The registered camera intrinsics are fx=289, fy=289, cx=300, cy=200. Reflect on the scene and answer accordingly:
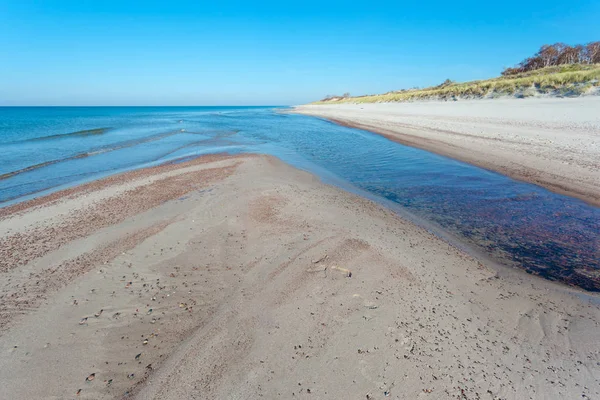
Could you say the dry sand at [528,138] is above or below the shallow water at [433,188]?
above

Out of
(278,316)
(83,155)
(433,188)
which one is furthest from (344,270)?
(83,155)

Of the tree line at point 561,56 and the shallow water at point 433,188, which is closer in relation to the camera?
the shallow water at point 433,188

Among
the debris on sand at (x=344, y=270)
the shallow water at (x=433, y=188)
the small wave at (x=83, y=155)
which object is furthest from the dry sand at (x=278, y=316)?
the small wave at (x=83, y=155)

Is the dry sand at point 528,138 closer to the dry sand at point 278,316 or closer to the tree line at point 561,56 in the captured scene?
the dry sand at point 278,316

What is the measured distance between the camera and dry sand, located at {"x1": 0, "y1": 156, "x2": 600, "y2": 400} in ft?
9.79

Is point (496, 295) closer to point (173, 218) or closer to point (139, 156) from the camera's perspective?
point (173, 218)

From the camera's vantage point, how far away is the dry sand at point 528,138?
10.1 meters

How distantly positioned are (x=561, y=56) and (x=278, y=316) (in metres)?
60.7

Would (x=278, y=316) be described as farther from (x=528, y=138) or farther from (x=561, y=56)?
(x=561, y=56)

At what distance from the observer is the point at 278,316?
3912 millimetres

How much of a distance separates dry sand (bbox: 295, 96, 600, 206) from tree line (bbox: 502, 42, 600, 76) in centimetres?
2940

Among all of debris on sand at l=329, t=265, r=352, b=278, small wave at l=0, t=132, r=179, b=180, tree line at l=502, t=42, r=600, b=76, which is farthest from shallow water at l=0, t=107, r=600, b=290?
tree line at l=502, t=42, r=600, b=76

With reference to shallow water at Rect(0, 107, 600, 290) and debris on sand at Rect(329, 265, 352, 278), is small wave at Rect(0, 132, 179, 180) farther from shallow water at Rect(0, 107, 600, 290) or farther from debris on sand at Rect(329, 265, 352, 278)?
debris on sand at Rect(329, 265, 352, 278)

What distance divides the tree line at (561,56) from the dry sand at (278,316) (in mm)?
54005
